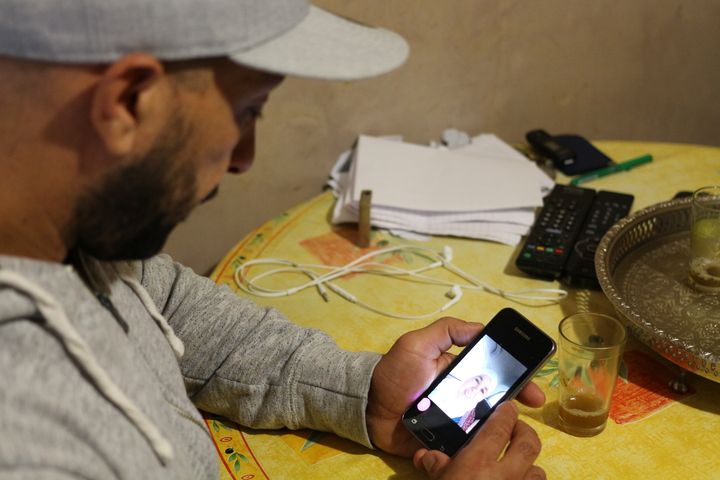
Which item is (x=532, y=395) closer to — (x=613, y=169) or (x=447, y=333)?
(x=447, y=333)

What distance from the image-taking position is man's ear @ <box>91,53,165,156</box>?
1.95ft

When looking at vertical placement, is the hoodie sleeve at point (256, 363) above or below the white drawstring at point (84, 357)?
below

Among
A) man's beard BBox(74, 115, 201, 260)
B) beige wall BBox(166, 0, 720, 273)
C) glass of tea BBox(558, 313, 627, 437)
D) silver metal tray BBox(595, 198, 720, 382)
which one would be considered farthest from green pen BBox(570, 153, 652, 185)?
man's beard BBox(74, 115, 201, 260)

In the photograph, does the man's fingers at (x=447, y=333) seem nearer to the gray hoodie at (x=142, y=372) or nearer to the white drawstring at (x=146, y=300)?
the gray hoodie at (x=142, y=372)

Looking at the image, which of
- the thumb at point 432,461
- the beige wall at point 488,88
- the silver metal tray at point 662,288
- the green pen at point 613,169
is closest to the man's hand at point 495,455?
the thumb at point 432,461

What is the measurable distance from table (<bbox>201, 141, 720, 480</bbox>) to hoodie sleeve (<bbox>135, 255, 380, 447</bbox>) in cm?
3

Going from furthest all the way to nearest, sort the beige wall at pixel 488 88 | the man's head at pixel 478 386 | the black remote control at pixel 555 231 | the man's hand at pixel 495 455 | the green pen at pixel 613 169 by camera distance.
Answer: the beige wall at pixel 488 88, the green pen at pixel 613 169, the black remote control at pixel 555 231, the man's head at pixel 478 386, the man's hand at pixel 495 455

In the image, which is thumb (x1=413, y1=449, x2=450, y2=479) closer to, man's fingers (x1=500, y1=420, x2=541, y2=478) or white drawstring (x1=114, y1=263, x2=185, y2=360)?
man's fingers (x1=500, y1=420, x2=541, y2=478)

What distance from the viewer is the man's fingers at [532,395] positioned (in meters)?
A: 0.94

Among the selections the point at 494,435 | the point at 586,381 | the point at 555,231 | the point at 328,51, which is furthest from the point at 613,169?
the point at 328,51

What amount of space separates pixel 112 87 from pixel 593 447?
2.10 ft

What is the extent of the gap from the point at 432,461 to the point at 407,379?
0.38 ft

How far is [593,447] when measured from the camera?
90cm

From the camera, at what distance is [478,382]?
922 mm
